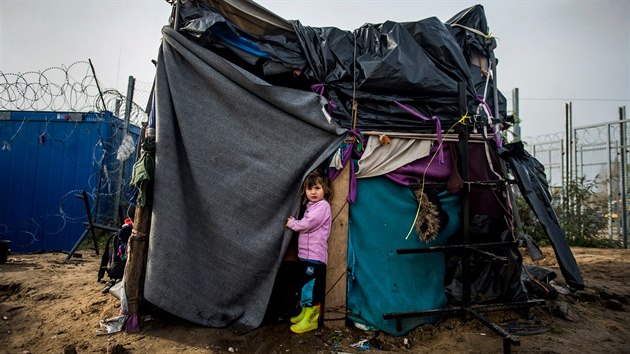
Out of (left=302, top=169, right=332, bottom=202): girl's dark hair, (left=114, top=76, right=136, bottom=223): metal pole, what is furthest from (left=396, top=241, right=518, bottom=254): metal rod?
(left=114, top=76, right=136, bottom=223): metal pole

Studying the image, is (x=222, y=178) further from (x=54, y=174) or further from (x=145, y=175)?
(x=54, y=174)

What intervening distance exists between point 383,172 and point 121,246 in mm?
2960

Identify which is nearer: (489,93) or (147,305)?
(147,305)

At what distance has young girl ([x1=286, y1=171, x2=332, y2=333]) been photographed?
3109 millimetres

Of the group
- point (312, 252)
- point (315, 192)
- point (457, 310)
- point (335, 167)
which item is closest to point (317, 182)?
point (315, 192)

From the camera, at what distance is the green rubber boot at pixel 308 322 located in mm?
3053

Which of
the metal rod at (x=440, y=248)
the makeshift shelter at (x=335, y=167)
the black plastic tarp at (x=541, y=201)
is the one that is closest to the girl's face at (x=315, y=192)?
the makeshift shelter at (x=335, y=167)

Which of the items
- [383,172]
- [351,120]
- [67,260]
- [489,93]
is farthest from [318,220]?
[67,260]

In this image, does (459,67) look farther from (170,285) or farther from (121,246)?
(121,246)

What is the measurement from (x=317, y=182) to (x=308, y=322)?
1.29 metres

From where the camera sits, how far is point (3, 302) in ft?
12.5

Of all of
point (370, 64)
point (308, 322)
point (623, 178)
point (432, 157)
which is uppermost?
point (370, 64)

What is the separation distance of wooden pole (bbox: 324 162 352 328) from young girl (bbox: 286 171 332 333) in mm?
85

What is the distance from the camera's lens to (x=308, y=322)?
308 cm
